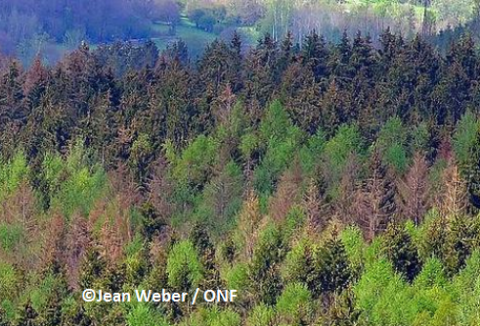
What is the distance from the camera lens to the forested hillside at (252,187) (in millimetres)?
63750

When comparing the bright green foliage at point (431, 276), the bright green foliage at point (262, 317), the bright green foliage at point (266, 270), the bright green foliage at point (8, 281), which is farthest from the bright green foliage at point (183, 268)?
the bright green foliage at point (431, 276)

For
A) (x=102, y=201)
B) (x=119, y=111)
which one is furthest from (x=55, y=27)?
(x=102, y=201)

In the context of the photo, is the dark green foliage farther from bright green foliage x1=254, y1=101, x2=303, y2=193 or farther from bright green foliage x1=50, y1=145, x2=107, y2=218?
bright green foliage x1=50, y1=145, x2=107, y2=218

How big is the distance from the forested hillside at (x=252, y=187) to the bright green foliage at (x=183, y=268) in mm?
132

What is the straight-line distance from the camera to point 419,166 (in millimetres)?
82812

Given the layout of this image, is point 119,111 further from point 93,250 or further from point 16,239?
point 93,250

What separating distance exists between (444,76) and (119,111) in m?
27.8

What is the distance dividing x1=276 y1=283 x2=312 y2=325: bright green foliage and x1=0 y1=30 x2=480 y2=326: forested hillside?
4.2 inches

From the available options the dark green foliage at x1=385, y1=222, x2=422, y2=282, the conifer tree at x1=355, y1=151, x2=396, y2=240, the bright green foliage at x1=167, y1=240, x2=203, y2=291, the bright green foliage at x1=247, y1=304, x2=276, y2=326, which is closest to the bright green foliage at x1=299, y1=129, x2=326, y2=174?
the conifer tree at x1=355, y1=151, x2=396, y2=240

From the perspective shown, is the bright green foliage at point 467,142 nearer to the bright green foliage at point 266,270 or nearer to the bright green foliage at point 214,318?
the bright green foliage at point 266,270

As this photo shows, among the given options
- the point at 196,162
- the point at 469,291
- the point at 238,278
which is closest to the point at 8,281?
the point at 238,278

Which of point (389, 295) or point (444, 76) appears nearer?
point (389, 295)

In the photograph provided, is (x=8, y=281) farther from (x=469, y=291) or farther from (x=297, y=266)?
(x=469, y=291)

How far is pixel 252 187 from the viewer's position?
284 feet
